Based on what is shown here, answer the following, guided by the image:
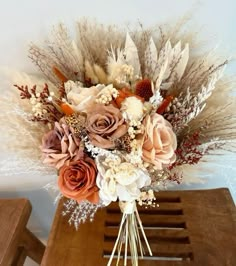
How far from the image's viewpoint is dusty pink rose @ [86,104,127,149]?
695mm

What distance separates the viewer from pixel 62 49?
81 cm

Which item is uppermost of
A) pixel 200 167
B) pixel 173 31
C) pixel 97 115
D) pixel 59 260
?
pixel 173 31

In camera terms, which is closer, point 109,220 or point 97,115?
point 97,115

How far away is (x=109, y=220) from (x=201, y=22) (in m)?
0.57

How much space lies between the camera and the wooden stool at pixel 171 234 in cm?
89

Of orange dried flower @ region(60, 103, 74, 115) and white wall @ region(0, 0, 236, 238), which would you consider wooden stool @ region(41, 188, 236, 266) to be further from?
orange dried flower @ region(60, 103, 74, 115)

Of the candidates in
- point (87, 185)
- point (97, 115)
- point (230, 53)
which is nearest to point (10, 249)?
point (87, 185)

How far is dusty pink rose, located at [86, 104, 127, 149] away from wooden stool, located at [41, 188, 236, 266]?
352mm

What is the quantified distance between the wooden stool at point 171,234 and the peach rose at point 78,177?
0.83 feet

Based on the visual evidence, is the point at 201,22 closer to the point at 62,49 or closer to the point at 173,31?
the point at 173,31

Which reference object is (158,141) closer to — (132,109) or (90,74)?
(132,109)

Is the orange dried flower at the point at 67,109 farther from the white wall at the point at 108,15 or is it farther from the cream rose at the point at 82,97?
the white wall at the point at 108,15

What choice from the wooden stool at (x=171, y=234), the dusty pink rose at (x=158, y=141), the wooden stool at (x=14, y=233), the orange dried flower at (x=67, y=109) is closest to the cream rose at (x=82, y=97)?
the orange dried flower at (x=67, y=109)

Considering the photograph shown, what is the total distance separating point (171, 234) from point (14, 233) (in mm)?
464
